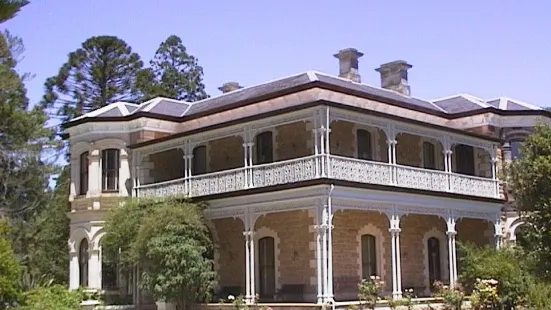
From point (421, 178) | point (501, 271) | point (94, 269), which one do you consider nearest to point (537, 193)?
point (501, 271)

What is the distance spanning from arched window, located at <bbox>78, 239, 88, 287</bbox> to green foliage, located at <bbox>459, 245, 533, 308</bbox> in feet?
45.4

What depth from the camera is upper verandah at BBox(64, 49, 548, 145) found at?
93.2ft

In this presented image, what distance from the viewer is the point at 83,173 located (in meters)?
32.0

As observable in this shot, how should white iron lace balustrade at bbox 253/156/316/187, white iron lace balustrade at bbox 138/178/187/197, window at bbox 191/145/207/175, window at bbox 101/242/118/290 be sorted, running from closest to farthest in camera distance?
white iron lace balustrade at bbox 253/156/316/187 < white iron lace balustrade at bbox 138/178/187/197 < window at bbox 191/145/207/175 < window at bbox 101/242/118/290

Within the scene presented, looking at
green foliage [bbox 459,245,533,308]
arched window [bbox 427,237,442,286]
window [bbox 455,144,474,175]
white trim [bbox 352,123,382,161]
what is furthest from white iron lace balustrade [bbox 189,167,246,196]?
window [bbox 455,144,474,175]

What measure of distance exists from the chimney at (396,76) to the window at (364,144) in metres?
6.94

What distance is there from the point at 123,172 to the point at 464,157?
510 inches

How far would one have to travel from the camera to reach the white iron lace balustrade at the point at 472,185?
93.0 feet

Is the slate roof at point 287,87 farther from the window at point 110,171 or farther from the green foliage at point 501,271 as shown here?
the green foliage at point 501,271

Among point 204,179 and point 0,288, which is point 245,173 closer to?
point 204,179

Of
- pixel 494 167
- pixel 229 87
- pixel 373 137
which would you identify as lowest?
pixel 494 167

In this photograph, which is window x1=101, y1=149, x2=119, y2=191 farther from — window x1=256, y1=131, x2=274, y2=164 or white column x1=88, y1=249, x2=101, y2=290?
window x1=256, y1=131, x2=274, y2=164

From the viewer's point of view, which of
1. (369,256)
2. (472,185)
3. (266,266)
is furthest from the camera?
(472,185)

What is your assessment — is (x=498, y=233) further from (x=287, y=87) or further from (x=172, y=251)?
(x=172, y=251)
